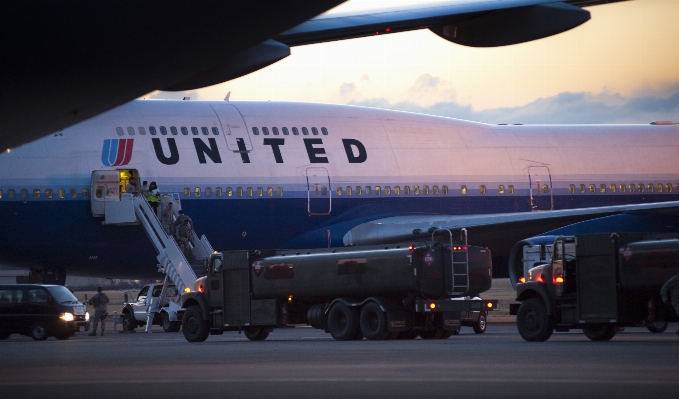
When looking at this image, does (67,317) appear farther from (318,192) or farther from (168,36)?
(168,36)

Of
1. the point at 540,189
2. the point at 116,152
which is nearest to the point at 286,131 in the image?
the point at 116,152

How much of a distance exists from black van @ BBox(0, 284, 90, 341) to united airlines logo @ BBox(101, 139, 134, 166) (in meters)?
3.95

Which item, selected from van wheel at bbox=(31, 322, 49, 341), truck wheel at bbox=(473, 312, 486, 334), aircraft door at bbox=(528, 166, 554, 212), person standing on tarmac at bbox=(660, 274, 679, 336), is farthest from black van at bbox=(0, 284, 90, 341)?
person standing on tarmac at bbox=(660, 274, 679, 336)

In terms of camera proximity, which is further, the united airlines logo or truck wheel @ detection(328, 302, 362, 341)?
the united airlines logo

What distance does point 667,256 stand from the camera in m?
17.4

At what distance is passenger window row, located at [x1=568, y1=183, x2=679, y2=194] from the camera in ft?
108

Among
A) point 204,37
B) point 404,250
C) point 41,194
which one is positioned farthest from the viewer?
point 41,194

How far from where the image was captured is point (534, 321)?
1877 cm

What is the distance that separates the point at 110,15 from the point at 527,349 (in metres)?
11.4

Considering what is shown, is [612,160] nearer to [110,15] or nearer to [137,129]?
[137,129]

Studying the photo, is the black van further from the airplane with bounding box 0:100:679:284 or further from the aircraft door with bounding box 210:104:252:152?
the aircraft door with bounding box 210:104:252:152

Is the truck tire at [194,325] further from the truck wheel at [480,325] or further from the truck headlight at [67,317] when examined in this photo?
the truck wheel at [480,325]

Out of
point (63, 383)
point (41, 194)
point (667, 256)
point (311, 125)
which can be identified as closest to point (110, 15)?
point (63, 383)

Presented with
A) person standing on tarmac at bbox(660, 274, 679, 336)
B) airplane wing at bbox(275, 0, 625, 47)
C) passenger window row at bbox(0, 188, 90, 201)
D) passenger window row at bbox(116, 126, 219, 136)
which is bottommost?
person standing on tarmac at bbox(660, 274, 679, 336)
